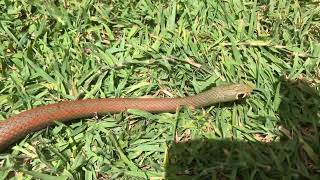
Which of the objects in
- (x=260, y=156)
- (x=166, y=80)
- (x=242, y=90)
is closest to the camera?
(x=260, y=156)

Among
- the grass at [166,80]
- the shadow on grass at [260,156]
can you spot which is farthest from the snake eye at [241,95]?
the shadow on grass at [260,156]

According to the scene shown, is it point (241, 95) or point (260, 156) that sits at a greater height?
point (241, 95)

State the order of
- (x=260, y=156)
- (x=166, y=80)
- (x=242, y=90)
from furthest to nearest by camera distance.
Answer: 1. (x=166, y=80)
2. (x=242, y=90)
3. (x=260, y=156)

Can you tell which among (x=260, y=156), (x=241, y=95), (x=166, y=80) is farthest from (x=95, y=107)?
(x=260, y=156)

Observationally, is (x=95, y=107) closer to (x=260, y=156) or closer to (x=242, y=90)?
(x=242, y=90)

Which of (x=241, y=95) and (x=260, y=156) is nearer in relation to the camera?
(x=260, y=156)

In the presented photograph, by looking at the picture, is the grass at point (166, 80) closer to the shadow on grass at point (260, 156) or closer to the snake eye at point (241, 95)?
the shadow on grass at point (260, 156)
